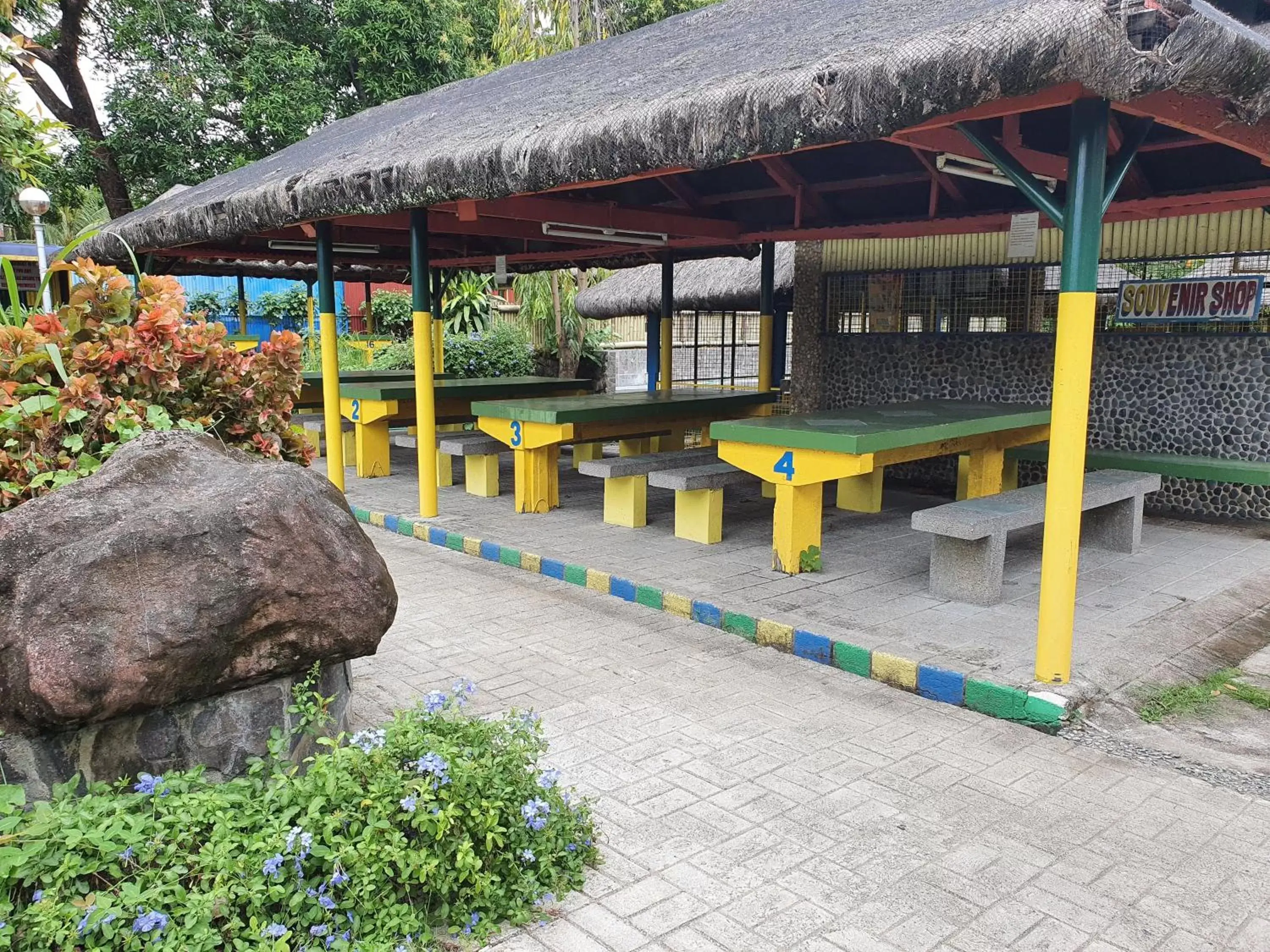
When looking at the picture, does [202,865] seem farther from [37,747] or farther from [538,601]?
[538,601]

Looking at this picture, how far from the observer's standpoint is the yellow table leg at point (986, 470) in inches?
296

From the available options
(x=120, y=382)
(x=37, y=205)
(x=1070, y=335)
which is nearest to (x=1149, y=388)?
(x=1070, y=335)

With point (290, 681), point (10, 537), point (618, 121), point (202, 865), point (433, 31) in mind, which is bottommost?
point (202, 865)

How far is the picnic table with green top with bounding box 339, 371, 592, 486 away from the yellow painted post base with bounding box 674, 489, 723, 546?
2.35 meters

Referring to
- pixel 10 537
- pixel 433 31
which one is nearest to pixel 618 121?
pixel 10 537

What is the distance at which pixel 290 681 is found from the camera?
3.00 m

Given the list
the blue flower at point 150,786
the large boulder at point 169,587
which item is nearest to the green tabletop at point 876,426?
the large boulder at point 169,587

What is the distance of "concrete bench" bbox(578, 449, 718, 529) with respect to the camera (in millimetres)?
7332

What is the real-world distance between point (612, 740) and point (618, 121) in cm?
325

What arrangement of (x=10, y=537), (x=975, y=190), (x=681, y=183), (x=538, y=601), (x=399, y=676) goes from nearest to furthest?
1. (x=10, y=537)
2. (x=399, y=676)
3. (x=538, y=601)
4. (x=975, y=190)
5. (x=681, y=183)

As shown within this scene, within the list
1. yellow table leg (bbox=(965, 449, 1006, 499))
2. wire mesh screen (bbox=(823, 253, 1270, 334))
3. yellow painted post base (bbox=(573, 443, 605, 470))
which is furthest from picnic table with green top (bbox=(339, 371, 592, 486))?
yellow table leg (bbox=(965, 449, 1006, 499))

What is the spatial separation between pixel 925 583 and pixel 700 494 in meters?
1.81

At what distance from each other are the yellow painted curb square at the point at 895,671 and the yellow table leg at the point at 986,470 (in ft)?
10.9

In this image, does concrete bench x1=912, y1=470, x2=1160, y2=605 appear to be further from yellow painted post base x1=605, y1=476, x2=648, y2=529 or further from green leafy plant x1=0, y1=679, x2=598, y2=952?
green leafy plant x1=0, y1=679, x2=598, y2=952
